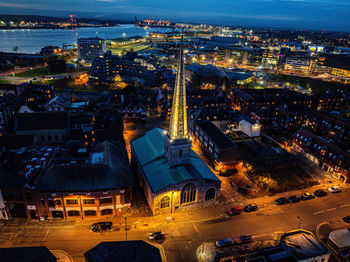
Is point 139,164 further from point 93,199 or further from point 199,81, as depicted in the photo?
point 199,81

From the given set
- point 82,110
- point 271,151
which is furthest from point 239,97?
point 82,110

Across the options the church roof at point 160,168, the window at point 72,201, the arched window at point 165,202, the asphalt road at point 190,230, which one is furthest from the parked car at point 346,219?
the window at point 72,201

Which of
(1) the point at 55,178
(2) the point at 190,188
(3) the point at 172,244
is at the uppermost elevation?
(1) the point at 55,178

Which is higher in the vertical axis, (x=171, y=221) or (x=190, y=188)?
(x=190, y=188)

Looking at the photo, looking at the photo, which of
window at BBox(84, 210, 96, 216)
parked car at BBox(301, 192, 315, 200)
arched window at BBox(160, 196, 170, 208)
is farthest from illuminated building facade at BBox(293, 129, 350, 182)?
window at BBox(84, 210, 96, 216)

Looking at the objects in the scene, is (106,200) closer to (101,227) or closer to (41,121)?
(101,227)

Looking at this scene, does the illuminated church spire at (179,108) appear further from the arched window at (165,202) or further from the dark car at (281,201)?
the dark car at (281,201)
